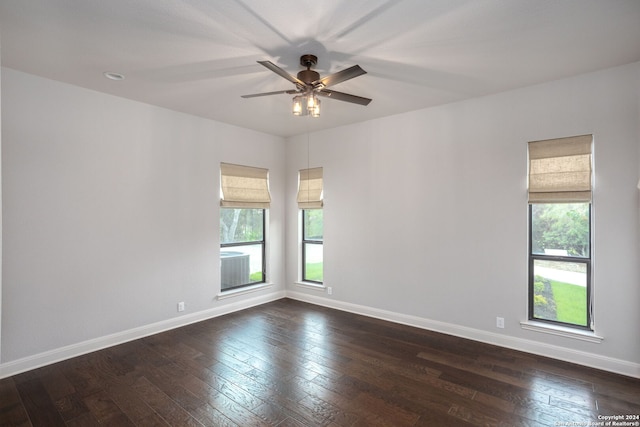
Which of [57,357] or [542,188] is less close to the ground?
[542,188]

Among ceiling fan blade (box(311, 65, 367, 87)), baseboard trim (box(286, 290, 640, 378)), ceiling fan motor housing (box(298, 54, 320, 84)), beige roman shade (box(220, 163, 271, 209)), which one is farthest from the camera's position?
beige roman shade (box(220, 163, 271, 209))

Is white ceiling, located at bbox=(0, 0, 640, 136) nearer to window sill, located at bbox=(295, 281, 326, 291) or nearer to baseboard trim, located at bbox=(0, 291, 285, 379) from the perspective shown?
baseboard trim, located at bbox=(0, 291, 285, 379)

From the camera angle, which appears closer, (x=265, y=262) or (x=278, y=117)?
(x=278, y=117)

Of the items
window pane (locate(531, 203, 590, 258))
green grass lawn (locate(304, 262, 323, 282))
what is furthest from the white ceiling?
green grass lawn (locate(304, 262, 323, 282))

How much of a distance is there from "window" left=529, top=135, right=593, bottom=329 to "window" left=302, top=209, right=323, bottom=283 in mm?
3001

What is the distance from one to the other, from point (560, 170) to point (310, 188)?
339 cm

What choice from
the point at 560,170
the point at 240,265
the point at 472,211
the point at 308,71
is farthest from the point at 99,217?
the point at 560,170

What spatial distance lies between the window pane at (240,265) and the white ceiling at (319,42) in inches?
96.5

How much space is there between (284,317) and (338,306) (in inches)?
35.6

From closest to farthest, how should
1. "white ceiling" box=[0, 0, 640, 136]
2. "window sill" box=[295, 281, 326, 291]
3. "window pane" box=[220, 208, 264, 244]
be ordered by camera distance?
"white ceiling" box=[0, 0, 640, 136]
"window pane" box=[220, 208, 264, 244]
"window sill" box=[295, 281, 326, 291]

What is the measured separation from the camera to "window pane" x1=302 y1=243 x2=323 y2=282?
5.52 meters

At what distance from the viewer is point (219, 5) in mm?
2170

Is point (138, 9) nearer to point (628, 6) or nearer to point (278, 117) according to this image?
point (278, 117)

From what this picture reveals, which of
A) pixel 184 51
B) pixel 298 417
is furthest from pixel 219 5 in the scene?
pixel 298 417
